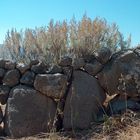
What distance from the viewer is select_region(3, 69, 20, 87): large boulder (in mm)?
5906

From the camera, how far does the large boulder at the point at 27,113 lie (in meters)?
5.68

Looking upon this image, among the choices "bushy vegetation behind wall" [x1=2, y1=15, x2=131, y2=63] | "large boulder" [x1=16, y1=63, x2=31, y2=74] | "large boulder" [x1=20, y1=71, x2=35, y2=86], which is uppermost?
"bushy vegetation behind wall" [x1=2, y1=15, x2=131, y2=63]

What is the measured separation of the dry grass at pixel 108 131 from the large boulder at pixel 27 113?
0.24 m

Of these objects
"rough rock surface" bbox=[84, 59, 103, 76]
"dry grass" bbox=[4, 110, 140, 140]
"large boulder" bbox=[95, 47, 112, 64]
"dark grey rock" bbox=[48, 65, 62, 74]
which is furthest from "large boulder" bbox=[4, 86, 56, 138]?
"large boulder" bbox=[95, 47, 112, 64]

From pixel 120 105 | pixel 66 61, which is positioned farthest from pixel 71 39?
pixel 120 105

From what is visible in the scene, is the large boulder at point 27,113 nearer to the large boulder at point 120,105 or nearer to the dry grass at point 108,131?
the dry grass at point 108,131

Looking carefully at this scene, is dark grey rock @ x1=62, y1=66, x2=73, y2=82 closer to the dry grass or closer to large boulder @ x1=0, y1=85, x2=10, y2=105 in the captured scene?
the dry grass

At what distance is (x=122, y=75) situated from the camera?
5.67 meters

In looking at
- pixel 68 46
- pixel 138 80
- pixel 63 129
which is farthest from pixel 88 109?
pixel 68 46

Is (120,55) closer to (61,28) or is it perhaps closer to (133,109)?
(133,109)

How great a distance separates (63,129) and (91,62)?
128 cm

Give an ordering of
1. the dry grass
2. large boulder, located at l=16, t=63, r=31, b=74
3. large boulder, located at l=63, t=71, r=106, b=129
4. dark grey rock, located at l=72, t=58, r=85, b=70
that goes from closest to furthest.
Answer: the dry grass
large boulder, located at l=63, t=71, r=106, b=129
dark grey rock, located at l=72, t=58, r=85, b=70
large boulder, located at l=16, t=63, r=31, b=74

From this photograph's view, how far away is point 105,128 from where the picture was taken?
525 cm

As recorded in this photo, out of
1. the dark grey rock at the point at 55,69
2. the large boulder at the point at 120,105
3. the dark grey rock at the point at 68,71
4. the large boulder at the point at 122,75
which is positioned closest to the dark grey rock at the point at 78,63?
the dark grey rock at the point at 68,71
